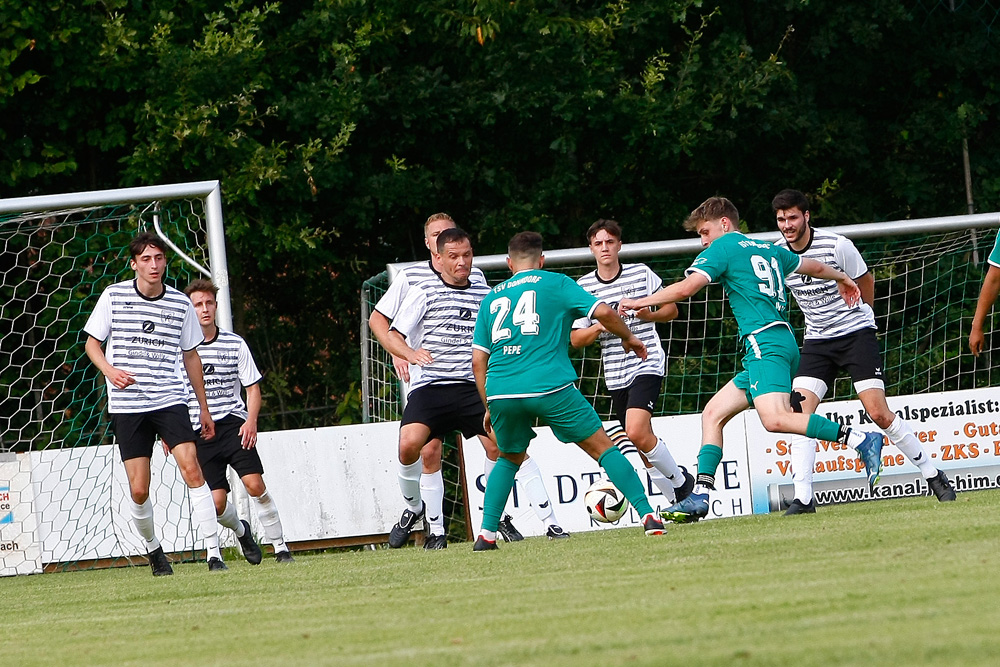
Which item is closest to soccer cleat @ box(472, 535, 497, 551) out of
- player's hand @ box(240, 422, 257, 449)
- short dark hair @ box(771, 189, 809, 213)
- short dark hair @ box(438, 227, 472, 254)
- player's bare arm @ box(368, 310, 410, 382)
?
player's bare arm @ box(368, 310, 410, 382)

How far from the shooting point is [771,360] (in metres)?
7.77

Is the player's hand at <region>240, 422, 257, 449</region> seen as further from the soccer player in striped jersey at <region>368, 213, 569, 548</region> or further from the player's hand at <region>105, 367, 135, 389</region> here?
the player's hand at <region>105, 367, 135, 389</region>

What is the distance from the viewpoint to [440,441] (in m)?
9.23

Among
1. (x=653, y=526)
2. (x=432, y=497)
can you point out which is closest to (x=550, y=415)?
(x=653, y=526)

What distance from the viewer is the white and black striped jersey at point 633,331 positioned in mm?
9391

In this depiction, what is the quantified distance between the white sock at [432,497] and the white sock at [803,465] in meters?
2.37

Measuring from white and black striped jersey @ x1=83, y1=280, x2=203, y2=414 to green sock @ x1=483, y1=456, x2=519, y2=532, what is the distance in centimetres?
241

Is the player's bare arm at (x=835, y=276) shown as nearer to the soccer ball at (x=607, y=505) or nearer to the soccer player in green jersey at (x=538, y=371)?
the soccer player in green jersey at (x=538, y=371)

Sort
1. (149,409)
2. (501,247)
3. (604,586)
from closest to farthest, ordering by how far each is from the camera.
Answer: (604,586) < (149,409) < (501,247)

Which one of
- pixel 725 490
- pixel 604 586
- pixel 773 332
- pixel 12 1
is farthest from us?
pixel 12 1

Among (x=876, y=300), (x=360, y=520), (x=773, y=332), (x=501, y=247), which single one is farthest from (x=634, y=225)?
(x=773, y=332)

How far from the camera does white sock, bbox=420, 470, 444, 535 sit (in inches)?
346

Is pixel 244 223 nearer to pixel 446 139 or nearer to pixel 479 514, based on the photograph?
pixel 446 139

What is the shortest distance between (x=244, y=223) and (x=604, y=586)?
9.52 metres
